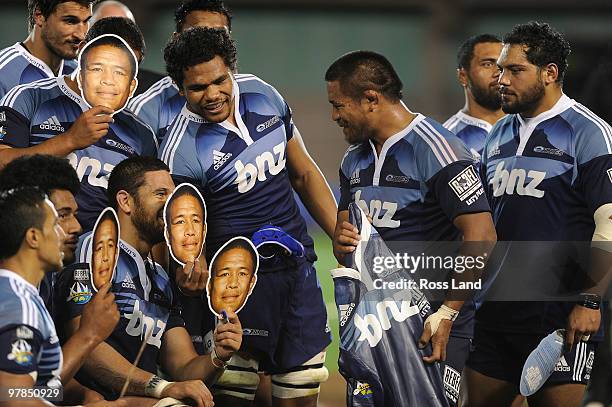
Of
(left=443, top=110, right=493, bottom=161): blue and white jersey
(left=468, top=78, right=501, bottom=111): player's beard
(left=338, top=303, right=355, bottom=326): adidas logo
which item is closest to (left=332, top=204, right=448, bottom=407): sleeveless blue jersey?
(left=338, top=303, right=355, bottom=326): adidas logo

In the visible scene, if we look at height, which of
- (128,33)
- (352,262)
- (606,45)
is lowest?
(352,262)

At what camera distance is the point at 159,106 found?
457 cm

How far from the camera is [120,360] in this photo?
3.82 meters

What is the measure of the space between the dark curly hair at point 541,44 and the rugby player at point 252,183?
3.27 ft

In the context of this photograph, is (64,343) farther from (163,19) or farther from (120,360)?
(163,19)

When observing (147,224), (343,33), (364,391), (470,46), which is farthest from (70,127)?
(343,33)

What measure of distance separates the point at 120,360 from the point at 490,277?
5.13ft

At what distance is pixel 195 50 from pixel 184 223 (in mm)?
676

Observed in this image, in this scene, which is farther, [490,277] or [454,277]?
[490,277]

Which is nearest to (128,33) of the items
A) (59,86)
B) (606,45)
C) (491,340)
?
(59,86)

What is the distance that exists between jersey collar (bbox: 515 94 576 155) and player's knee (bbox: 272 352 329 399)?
4.01 feet

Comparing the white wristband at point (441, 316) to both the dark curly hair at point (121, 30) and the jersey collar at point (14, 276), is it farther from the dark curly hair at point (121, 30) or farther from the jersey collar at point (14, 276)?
the dark curly hair at point (121, 30)

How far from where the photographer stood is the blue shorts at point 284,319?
4242 mm

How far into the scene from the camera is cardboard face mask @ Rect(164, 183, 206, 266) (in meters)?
3.83
